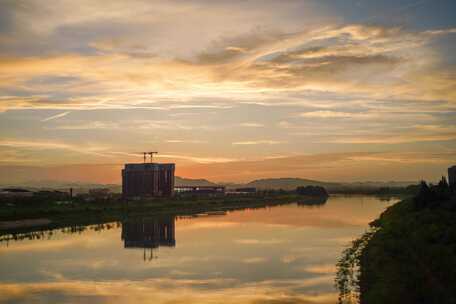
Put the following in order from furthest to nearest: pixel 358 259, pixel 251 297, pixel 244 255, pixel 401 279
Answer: pixel 244 255
pixel 358 259
pixel 251 297
pixel 401 279

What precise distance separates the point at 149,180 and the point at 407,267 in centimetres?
8313

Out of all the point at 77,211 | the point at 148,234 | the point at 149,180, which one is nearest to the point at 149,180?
the point at 149,180

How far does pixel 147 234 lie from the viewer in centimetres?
4019

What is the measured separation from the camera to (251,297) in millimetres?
17562

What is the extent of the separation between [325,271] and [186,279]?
19.1ft

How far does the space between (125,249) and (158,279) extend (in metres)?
10.7

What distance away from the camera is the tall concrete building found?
321ft

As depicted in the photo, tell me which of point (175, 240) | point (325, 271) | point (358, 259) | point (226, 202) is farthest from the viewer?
point (226, 202)

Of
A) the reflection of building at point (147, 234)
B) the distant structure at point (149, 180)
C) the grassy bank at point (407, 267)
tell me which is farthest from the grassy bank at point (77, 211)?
the grassy bank at point (407, 267)

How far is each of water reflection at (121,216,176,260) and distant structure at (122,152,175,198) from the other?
4338 centimetres

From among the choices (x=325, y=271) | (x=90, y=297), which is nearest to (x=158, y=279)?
(x=90, y=297)

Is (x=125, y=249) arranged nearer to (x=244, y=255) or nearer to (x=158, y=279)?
(x=244, y=255)

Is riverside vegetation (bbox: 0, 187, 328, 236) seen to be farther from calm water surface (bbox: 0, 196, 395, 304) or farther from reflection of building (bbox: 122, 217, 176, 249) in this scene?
calm water surface (bbox: 0, 196, 395, 304)

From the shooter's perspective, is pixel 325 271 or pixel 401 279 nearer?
pixel 401 279
